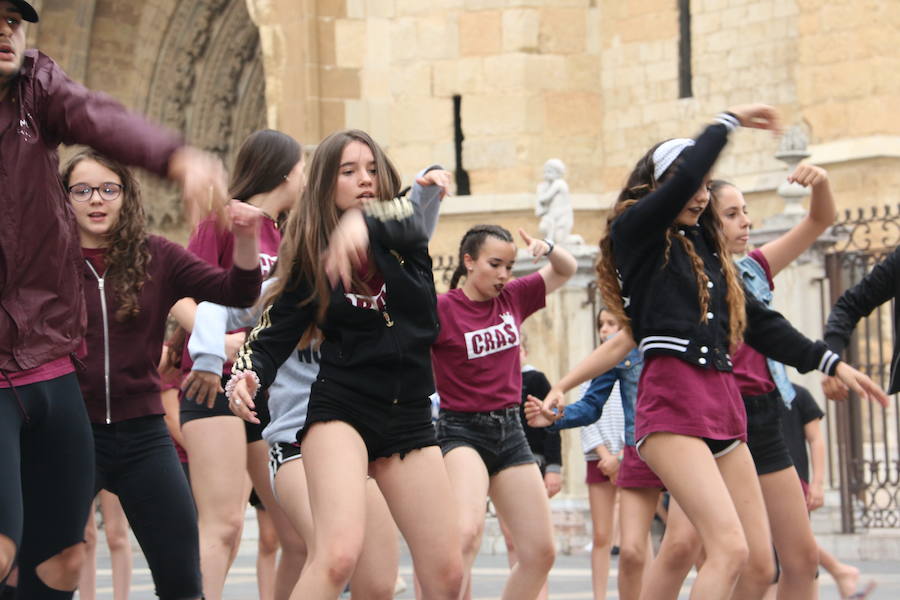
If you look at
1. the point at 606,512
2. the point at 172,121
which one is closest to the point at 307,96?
the point at 172,121

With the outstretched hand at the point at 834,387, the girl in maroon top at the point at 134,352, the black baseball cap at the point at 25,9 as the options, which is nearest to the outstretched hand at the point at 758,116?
the outstretched hand at the point at 834,387

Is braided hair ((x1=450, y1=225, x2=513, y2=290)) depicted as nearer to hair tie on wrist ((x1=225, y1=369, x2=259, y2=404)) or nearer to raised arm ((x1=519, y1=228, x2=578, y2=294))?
raised arm ((x1=519, y1=228, x2=578, y2=294))

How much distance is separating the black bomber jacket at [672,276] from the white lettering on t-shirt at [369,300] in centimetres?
103

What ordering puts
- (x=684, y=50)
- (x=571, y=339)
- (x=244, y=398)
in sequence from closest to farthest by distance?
(x=244, y=398) → (x=571, y=339) → (x=684, y=50)

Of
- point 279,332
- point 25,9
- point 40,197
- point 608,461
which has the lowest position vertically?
point 608,461

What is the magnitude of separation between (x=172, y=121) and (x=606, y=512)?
18543mm

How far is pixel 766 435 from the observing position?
283 inches

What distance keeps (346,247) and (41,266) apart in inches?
39.0

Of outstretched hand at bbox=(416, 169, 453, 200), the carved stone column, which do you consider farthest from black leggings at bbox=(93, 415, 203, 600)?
the carved stone column

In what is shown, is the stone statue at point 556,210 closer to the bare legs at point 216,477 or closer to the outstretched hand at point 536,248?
the outstretched hand at point 536,248

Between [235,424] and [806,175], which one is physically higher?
[806,175]

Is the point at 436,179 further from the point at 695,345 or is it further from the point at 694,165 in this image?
the point at 695,345

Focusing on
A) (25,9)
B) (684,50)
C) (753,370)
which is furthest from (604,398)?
(684,50)

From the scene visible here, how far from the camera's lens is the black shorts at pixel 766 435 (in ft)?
23.2
